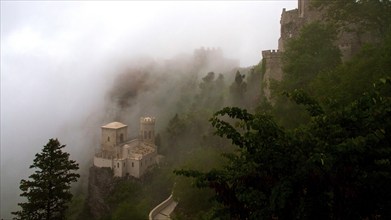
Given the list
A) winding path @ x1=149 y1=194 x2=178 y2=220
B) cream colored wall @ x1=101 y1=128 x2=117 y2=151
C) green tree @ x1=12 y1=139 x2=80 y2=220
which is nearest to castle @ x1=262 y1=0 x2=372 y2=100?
winding path @ x1=149 y1=194 x2=178 y2=220

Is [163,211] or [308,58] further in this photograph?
[163,211]

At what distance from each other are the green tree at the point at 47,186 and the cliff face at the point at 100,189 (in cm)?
2919

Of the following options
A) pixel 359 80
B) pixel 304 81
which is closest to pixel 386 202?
pixel 359 80

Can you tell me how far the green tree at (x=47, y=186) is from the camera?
21609mm

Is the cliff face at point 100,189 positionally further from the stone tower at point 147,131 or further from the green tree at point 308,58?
the green tree at point 308,58

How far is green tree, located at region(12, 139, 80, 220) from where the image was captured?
21.6 m

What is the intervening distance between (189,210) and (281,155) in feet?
63.3

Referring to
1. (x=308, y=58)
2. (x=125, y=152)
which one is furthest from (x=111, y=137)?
(x=308, y=58)

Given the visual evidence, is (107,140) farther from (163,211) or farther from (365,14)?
(365,14)

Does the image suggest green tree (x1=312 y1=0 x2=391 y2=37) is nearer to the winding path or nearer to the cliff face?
the winding path

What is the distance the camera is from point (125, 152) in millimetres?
53688

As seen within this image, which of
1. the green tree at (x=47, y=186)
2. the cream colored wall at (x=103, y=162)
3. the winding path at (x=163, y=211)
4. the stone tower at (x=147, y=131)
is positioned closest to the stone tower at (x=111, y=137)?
the cream colored wall at (x=103, y=162)

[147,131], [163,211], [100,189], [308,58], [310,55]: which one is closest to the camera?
[308,58]

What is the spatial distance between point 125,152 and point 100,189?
6.29 m
